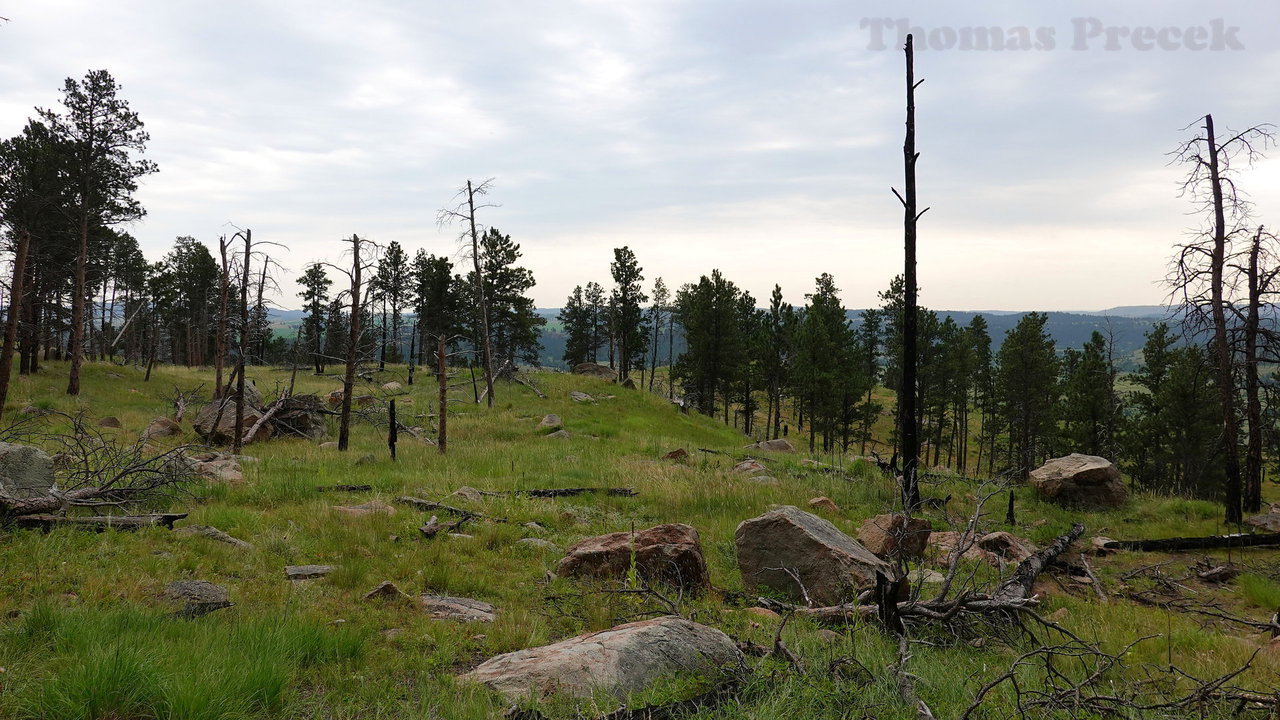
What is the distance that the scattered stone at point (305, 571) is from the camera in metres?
6.69

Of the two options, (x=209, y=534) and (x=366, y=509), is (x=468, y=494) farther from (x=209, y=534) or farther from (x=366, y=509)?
(x=209, y=534)

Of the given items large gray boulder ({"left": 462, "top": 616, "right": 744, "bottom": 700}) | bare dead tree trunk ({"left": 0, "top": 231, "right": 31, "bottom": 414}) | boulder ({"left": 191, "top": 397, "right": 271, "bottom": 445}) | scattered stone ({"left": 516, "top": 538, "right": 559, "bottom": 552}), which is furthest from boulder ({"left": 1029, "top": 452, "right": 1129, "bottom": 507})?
bare dead tree trunk ({"left": 0, "top": 231, "right": 31, "bottom": 414})

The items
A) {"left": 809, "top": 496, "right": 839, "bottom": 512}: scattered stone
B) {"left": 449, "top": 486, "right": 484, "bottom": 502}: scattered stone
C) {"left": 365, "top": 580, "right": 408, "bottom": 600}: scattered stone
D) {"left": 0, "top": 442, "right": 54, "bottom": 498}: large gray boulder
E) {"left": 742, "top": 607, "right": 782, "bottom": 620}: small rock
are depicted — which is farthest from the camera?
{"left": 809, "top": 496, "right": 839, "bottom": 512}: scattered stone

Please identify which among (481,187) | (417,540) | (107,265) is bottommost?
(417,540)

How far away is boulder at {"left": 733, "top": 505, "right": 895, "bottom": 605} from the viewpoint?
746 centimetres

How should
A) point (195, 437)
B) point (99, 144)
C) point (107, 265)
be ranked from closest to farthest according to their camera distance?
point (195, 437), point (99, 144), point (107, 265)

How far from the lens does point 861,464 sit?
700 inches

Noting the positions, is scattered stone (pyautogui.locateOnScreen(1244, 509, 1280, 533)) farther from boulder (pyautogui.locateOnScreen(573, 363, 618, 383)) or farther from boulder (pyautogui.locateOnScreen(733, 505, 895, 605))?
boulder (pyautogui.locateOnScreen(573, 363, 618, 383))

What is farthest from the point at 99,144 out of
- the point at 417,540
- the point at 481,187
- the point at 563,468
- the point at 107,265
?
the point at 417,540

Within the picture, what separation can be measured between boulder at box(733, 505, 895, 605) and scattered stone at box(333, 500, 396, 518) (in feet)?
18.4

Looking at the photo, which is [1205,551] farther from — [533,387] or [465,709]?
[533,387]

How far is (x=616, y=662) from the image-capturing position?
4.23 m

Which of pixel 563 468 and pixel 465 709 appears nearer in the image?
pixel 465 709

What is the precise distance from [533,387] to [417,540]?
26872 millimetres
